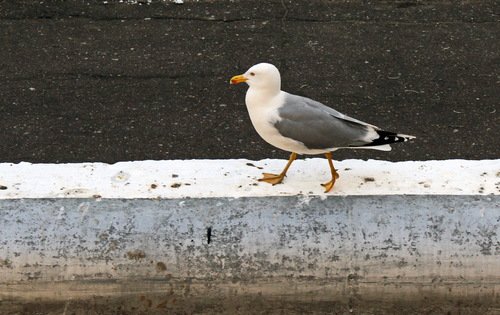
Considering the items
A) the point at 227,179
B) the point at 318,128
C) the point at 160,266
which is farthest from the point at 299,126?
the point at 160,266

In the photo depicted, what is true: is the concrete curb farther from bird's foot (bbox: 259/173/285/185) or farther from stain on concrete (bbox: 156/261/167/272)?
bird's foot (bbox: 259/173/285/185)

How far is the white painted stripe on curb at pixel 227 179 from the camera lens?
3219mm

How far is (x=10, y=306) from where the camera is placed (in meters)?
3.01

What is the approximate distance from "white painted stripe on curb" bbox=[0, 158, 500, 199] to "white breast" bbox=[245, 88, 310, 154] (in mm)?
125

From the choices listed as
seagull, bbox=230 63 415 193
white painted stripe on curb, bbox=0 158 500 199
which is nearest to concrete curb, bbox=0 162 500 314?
white painted stripe on curb, bbox=0 158 500 199

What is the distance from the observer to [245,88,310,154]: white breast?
3.35m

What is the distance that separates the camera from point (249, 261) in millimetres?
2961

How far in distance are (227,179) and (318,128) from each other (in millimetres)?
389

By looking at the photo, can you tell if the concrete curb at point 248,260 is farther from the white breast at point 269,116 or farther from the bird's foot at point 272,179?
the white breast at point 269,116

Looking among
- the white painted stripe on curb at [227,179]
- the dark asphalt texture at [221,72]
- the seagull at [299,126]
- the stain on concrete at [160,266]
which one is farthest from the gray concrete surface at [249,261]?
the dark asphalt texture at [221,72]

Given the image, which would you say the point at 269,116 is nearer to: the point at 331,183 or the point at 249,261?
the point at 331,183

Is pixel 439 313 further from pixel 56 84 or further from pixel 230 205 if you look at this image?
pixel 56 84

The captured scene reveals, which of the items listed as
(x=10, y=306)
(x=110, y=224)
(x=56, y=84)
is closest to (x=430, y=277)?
(x=110, y=224)

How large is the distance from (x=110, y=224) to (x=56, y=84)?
8.47 feet
